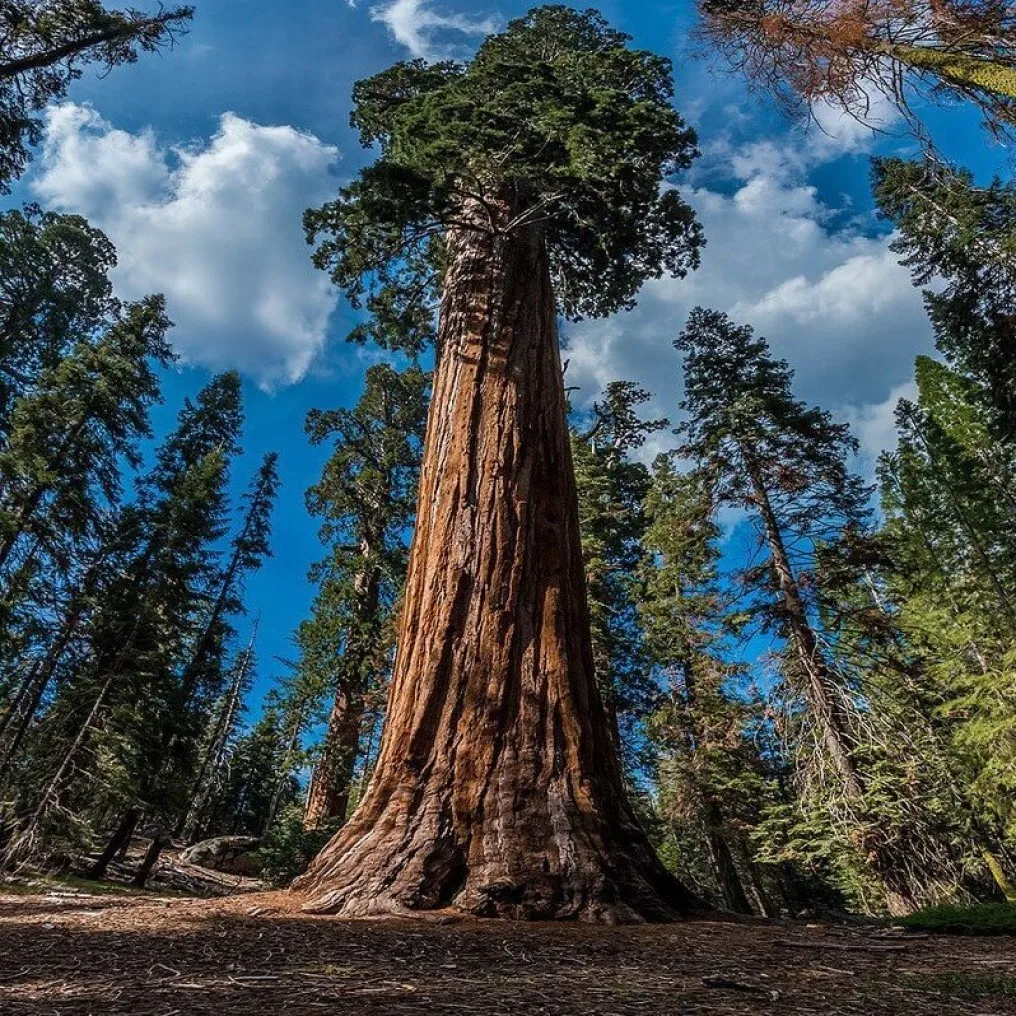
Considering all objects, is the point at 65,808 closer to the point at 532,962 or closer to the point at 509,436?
the point at 509,436

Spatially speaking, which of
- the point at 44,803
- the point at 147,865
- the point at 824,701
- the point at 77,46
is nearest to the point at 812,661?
the point at 824,701

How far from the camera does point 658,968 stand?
107 inches

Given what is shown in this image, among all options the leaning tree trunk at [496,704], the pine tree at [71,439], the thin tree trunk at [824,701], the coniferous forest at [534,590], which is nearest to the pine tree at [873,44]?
the coniferous forest at [534,590]

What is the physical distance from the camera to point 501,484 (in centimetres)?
575

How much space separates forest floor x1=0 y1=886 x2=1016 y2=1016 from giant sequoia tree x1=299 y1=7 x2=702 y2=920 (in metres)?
0.53

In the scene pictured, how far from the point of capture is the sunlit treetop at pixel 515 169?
6.98 m

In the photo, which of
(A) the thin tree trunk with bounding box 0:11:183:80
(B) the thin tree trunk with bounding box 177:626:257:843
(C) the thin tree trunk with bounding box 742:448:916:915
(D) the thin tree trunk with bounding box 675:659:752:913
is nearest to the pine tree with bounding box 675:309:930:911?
(C) the thin tree trunk with bounding box 742:448:916:915

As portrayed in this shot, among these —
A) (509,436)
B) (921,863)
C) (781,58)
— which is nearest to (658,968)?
(509,436)

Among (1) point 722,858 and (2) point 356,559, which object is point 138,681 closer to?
(2) point 356,559

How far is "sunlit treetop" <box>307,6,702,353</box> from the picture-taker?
698cm

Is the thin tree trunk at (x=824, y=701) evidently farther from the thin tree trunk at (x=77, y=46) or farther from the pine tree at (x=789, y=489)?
the thin tree trunk at (x=77, y=46)

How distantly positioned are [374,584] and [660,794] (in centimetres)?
1037

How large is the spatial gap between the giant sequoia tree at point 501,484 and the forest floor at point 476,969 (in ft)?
1.75

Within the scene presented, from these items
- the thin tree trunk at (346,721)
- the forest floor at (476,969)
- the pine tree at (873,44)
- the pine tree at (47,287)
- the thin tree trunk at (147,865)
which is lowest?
the forest floor at (476,969)
